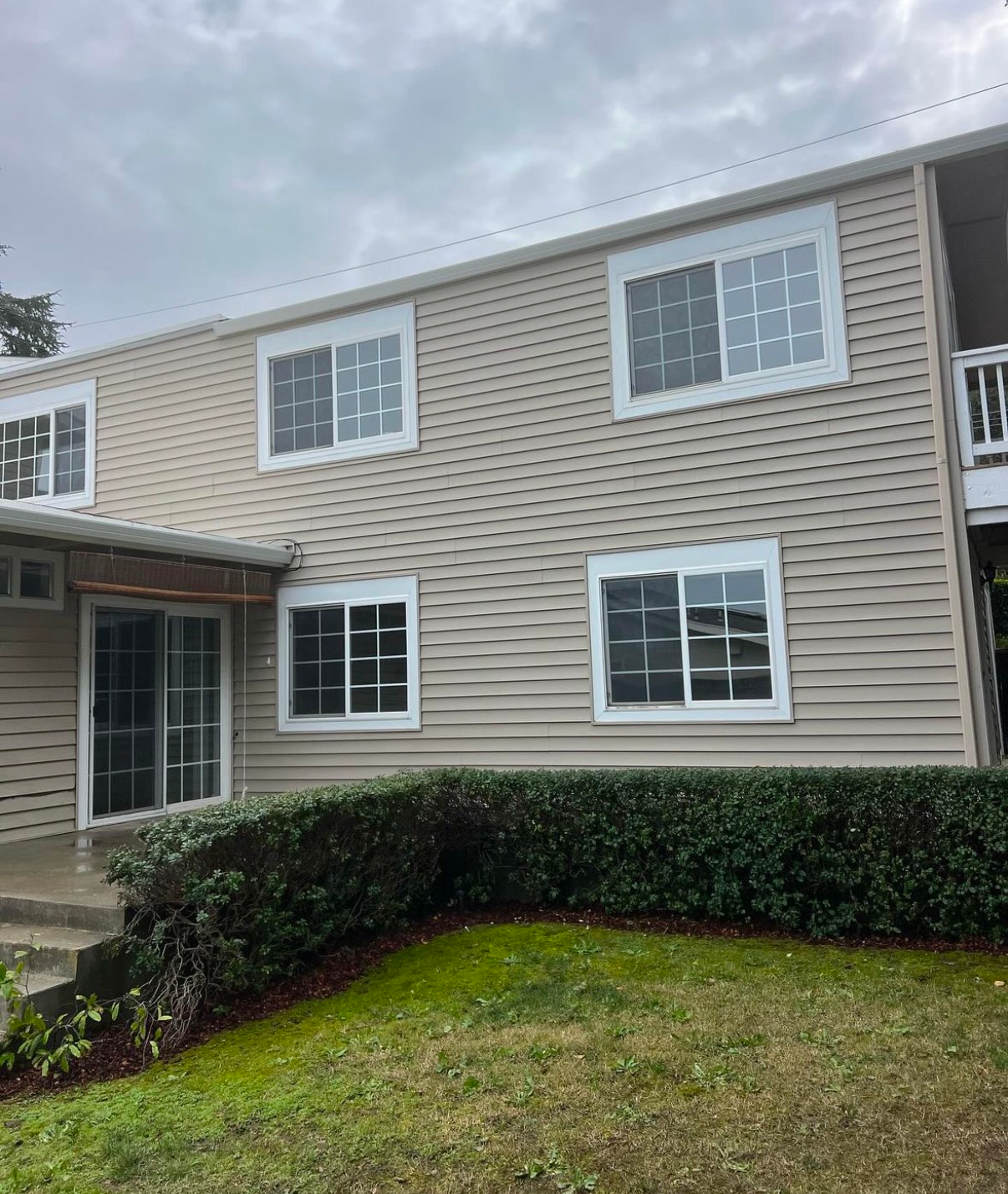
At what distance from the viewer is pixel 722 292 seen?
7.45m

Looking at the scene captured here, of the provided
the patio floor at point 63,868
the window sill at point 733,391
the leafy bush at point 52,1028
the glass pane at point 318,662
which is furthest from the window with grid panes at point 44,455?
the leafy bush at point 52,1028

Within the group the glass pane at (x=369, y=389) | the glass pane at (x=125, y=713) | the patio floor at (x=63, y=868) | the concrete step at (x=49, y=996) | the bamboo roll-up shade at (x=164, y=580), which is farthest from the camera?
the glass pane at (x=369, y=389)

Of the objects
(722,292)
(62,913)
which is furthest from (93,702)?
(722,292)

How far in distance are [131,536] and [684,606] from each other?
14.9ft

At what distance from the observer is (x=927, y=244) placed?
6668 millimetres

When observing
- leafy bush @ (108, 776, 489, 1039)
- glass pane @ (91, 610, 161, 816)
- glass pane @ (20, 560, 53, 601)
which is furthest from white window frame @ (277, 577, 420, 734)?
leafy bush @ (108, 776, 489, 1039)

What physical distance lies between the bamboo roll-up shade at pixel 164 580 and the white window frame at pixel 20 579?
0.51m

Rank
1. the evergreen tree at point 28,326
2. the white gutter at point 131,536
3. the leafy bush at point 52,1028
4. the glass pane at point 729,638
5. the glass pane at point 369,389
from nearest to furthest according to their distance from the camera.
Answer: the leafy bush at point 52,1028 → the white gutter at point 131,536 → the glass pane at point 729,638 → the glass pane at point 369,389 → the evergreen tree at point 28,326

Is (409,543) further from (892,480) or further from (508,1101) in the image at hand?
(508,1101)

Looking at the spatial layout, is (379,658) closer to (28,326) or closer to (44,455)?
(44,455)

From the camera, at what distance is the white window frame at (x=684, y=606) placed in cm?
696

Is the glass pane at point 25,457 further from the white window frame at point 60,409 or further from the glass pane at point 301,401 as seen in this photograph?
the glass pane at point 301,401

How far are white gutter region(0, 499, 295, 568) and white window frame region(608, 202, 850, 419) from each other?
12.1 ft

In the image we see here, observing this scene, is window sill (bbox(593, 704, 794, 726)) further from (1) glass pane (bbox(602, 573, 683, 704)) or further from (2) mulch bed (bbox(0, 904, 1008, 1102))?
(2) mulch bed (bbox(0, 904, 1008, 1102))
